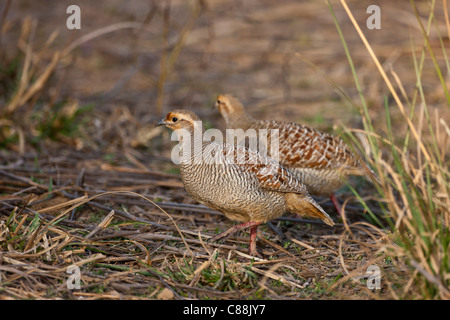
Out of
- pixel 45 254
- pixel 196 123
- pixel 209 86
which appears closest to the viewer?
pixel 45 254

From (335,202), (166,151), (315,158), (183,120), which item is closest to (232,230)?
(183,120)

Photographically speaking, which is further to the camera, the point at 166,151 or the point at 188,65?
the point at 188,65

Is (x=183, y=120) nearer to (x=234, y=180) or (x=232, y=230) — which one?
(x=234, y=180)

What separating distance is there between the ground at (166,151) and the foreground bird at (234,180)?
0.97 feet

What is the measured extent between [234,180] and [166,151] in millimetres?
3104

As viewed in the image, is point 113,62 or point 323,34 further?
point 323,34

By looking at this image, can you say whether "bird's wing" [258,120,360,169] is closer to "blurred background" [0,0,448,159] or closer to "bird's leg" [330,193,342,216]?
"bird's leg" [330,193,342,216]

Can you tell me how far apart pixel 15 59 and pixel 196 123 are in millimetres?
4613

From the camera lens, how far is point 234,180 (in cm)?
439

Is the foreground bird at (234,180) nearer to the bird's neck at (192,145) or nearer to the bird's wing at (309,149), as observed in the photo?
the bird's neck at (192,145)

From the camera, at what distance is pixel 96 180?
5.95 m

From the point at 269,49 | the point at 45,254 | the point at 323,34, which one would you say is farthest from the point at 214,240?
the point at 323,34

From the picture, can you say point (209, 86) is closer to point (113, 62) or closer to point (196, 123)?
point (113, 62)

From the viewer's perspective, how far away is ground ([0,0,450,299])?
3.92 metres
